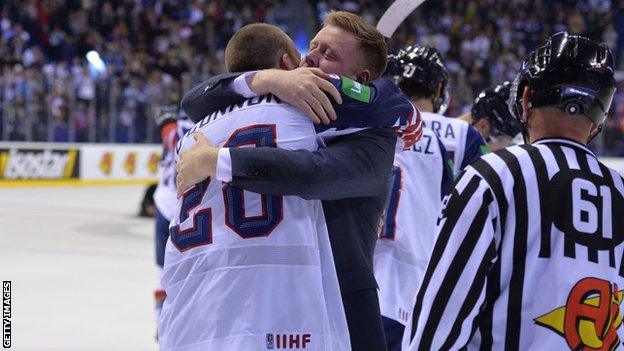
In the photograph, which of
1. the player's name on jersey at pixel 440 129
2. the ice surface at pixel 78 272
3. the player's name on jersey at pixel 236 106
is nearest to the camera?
the player's name on jersey at pixel 236 106

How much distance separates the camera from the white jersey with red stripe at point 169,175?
6.77 metres

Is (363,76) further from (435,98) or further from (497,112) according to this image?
(497,112)

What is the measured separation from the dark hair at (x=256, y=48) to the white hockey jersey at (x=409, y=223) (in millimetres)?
1269

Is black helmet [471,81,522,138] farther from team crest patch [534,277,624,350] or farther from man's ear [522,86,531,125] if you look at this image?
team crest patch [534,277,624,350]

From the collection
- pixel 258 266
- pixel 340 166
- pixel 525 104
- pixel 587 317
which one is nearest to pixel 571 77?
pixel 525 104

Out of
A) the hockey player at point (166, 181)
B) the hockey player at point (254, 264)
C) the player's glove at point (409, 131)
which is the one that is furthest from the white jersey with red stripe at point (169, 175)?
the hockey player at point (254, 264)

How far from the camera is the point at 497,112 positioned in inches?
174

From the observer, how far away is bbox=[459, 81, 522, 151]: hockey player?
14.5 ft

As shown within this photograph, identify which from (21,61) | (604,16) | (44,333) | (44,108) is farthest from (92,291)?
(604,16)

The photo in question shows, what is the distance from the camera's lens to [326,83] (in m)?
2.29

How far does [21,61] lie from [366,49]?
16737 millimetres

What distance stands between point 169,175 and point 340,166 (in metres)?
4.93

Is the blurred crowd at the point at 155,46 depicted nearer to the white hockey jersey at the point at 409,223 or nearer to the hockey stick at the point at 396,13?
the white hockey jersey at the point at 409,223

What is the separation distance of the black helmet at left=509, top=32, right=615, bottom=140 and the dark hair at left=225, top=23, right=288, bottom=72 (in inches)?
26.7
